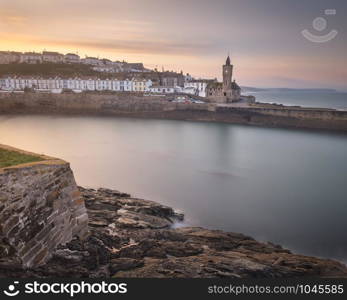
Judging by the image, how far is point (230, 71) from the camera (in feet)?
71.1

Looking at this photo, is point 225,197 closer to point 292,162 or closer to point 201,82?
point 292,162

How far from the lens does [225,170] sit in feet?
28.5

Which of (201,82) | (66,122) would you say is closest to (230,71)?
(201,82)

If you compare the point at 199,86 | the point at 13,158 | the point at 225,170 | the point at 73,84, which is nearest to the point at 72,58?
the point at 73,84

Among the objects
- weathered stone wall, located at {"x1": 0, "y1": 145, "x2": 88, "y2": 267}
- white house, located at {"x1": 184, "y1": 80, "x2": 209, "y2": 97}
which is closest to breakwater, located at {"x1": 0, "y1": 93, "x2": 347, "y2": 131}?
white house, located at {"x1": 184, "y1": 80, "x2": 209, "y2": 97}

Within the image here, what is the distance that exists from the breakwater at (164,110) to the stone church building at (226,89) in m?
2.28

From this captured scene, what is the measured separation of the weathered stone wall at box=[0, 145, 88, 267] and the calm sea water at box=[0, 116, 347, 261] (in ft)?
7.75

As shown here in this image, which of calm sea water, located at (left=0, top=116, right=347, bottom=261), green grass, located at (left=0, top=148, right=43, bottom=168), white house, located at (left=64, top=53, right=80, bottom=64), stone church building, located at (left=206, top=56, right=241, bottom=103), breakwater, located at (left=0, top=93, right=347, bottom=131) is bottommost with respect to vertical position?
calm sea water, located at (left=0, top=116, right=347, bottom=261)

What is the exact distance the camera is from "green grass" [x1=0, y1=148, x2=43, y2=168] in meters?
2.70

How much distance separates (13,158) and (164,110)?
56.3 ft

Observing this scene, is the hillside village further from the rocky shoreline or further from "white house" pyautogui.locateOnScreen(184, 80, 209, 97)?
the rocky shoreline

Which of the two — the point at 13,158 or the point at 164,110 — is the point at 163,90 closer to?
the point at 164,110

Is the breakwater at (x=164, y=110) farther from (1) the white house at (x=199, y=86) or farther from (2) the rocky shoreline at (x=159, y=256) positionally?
(2) the rocky shoreline at (x=159, y=256)

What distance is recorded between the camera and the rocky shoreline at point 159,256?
8.86ft
